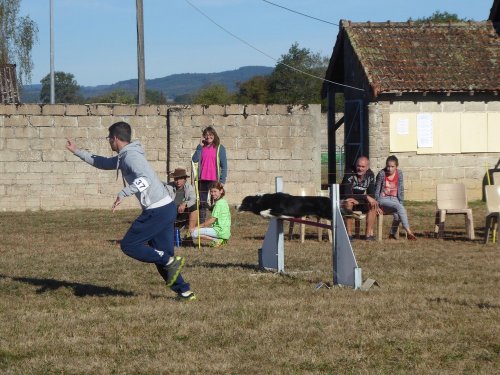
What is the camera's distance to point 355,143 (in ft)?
84.8

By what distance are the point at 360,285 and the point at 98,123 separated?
13.2 meters

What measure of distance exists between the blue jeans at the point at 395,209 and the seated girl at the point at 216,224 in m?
2.62

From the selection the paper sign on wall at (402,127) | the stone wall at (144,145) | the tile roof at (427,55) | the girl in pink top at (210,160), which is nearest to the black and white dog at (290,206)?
the girl in pink top at (210,160)

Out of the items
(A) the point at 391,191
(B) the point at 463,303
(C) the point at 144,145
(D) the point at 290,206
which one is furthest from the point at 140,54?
(B) the point at 463,303

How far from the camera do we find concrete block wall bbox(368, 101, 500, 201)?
950 inches

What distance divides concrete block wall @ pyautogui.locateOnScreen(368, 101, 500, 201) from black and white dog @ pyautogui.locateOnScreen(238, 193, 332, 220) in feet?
40.5

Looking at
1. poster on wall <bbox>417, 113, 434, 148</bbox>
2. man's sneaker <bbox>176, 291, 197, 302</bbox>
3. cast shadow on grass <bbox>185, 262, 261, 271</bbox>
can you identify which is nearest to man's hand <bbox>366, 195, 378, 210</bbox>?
cast shadow on grass <bbox>185, 262, 261, 271</bbox>

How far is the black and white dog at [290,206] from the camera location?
11.7m

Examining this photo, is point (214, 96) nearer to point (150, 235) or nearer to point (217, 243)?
point (217, 243)

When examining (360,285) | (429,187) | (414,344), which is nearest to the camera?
(414,344)

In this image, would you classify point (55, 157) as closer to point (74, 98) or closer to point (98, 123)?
point (98, 123)

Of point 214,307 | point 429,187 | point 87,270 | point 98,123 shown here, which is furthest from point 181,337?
point 429,187

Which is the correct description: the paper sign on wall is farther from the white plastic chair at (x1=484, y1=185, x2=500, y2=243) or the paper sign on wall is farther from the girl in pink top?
the girl in pink top

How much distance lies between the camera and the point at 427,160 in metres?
24.4
